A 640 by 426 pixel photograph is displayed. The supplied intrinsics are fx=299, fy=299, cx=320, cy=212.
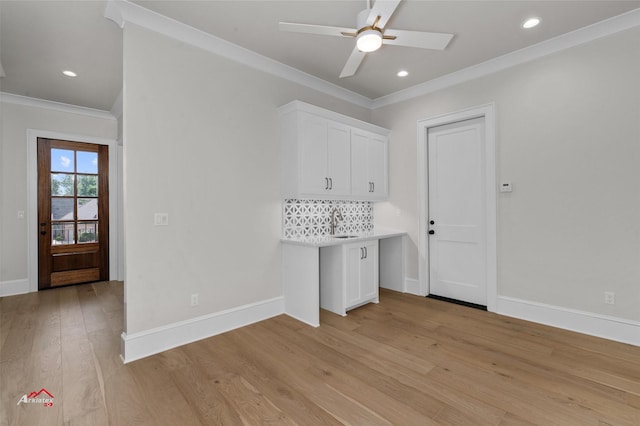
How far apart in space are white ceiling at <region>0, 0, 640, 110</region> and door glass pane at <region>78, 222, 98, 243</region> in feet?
7.09

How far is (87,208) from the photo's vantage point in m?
4.98

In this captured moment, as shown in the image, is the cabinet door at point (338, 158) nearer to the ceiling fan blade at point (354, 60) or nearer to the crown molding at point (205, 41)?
the crown molding at point (205, 41)

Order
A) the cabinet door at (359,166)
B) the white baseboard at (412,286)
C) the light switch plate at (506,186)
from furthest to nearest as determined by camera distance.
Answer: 1. the white baseboard at (412,286)
2. the cabinet door at (359,166)
3. the light switch plate at (506,186)

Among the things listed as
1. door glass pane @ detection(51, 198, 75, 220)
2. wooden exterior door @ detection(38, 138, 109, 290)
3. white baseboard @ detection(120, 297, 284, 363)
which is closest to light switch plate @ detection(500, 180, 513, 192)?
white baseboard @ detection(120, 297, 284, 363)

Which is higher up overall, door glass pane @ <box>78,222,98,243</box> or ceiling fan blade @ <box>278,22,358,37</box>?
ceiling fan blade @ <box>278,22,358,37</box>

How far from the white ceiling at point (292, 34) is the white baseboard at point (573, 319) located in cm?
275

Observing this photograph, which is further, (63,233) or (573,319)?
(63,233)

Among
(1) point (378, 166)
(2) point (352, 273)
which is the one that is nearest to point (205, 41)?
(1) point (378, 166)

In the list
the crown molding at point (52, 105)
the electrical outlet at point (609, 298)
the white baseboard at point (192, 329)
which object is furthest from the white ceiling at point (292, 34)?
the white baseboard at point (192, 329)

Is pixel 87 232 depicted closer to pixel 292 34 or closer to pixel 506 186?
pixel 292 34

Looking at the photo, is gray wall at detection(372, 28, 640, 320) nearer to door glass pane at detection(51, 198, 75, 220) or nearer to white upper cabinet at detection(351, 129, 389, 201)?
white upper cabinet at detection(351, 129, 389, 201)

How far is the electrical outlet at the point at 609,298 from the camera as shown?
2789 mm

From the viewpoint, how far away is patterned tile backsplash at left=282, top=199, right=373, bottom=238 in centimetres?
366

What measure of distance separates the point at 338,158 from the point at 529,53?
232 cm
